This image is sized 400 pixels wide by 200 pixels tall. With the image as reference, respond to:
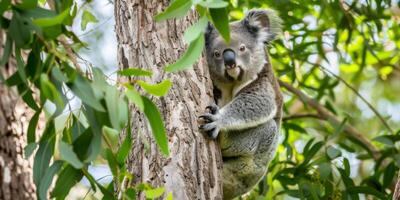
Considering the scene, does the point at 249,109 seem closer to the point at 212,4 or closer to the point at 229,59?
the point at 229,59

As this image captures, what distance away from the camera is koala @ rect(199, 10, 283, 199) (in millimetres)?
4527

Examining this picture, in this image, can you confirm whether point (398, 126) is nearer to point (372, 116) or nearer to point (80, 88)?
point (372, 116)

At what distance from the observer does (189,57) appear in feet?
8.55

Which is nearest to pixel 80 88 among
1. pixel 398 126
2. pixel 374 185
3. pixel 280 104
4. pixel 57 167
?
pixel 57 167

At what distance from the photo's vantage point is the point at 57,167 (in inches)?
113

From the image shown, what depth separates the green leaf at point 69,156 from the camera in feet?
8.07

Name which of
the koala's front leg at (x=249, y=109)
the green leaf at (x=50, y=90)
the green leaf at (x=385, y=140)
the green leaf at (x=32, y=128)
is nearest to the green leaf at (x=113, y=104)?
the green leaf at (x=50, y=90)

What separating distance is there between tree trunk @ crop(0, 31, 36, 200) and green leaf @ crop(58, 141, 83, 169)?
56 cm

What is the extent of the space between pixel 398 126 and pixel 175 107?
17.7 ft

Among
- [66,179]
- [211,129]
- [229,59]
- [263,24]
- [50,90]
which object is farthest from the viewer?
[263,24]

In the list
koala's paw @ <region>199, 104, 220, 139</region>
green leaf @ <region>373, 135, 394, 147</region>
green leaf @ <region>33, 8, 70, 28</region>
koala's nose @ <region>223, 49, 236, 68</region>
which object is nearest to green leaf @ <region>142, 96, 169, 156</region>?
green leaf @ <region>33, 8, 70, 28</region>

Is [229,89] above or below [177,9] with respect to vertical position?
below

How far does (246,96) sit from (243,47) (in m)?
0.32

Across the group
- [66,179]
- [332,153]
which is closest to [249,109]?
[332,153]
